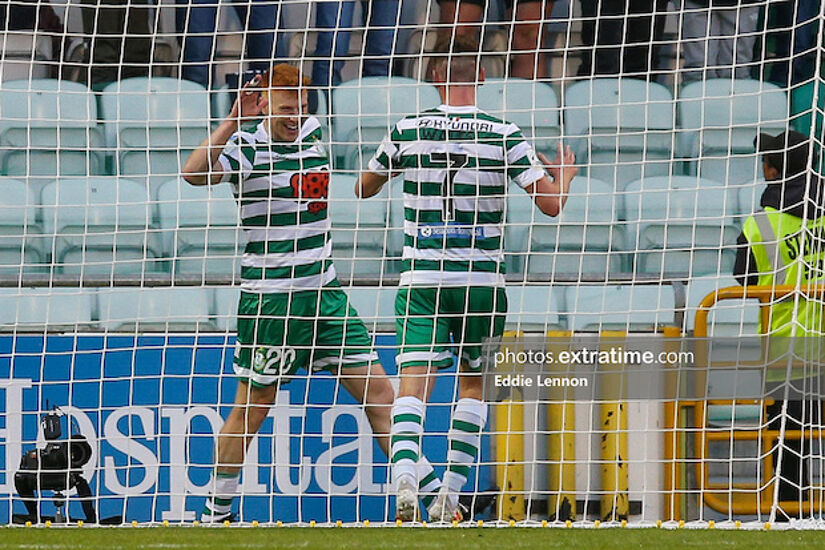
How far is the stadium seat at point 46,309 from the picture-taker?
550cm

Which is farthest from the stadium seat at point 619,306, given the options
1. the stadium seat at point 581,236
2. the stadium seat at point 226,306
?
the stadium seat at point 226,306

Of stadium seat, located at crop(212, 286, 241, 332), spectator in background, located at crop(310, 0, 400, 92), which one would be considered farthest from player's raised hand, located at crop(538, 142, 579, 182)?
spectator in background, located at crop(310, 0, 400, 92)

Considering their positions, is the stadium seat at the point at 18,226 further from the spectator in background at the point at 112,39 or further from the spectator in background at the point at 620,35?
the spectator in background at the point at 620,35

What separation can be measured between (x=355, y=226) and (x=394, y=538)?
206 cm

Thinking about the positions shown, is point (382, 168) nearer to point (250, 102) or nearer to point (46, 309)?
point (250, 102)

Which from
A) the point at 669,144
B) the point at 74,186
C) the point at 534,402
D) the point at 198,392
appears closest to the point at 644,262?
the point at 669,144

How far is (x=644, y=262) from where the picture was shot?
6.46 metres

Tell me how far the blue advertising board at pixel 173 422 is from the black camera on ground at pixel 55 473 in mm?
51

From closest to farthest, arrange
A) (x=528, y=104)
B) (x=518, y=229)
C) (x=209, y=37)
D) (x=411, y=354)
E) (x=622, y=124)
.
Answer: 1. (x=411, y=354)
2. (x=518, y=229)
3. (x=528, y=104)
4. (x=622, y=124)
5. (x=209, y=37)

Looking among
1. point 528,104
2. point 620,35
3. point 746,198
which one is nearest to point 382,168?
point 528,104

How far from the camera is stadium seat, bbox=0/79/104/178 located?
21.4ft

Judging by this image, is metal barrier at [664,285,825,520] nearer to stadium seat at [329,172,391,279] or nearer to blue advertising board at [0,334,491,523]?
blue advertising board at [0,334,491,523]

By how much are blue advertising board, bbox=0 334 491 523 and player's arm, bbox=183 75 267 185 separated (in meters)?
0.62

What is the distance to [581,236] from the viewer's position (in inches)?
248
